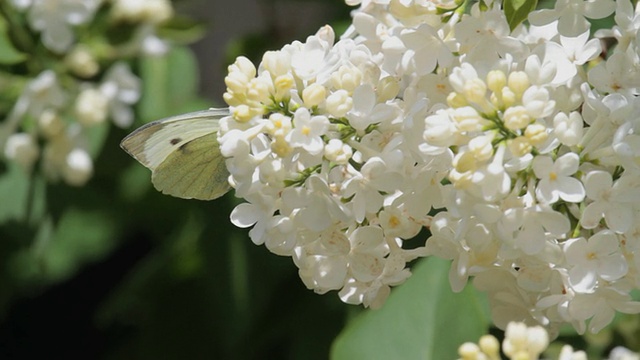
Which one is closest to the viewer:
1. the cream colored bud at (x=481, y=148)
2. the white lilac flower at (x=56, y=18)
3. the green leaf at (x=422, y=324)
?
the cream colored bud at (x=481, y=148)

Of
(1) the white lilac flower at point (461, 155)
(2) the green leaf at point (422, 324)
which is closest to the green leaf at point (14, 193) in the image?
(2) the green leaf at point (422, 324)

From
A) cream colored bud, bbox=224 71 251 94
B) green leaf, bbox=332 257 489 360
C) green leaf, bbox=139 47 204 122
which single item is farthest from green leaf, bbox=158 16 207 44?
cream colored bud, bbox=224 71 251 94

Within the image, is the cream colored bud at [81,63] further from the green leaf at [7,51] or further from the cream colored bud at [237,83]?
the cream colored bud at [237,83]

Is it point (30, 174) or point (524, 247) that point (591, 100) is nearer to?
point (524, 247)

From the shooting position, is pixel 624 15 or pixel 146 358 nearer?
pixel 624 15

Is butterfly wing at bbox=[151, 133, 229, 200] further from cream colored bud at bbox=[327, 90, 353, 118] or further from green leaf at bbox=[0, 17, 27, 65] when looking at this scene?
green leaf at bbox=[0, 17, 27, 65]

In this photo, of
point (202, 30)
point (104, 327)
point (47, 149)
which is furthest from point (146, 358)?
point (202, 30)
